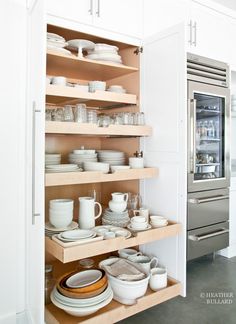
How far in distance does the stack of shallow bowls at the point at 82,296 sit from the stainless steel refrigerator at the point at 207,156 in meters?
1.02

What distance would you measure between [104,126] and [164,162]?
1.62 ft

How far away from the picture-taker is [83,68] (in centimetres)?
216

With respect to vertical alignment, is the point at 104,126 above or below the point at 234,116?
below

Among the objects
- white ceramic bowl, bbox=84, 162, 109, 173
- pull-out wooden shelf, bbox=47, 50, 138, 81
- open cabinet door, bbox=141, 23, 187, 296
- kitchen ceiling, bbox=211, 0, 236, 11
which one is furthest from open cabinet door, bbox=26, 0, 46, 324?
kitchen ceiling, bbox=211, 0, 236, 11

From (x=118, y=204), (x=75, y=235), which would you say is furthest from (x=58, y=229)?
(x=118, y=204)

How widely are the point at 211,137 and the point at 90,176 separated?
1.46 metres

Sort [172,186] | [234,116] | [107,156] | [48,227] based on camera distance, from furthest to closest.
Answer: [234,116] < [107,156] < [172,186] < [48,227]

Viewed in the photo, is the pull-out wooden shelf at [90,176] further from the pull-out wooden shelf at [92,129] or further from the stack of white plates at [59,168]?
the pull-out wooden shelf at [92,129]

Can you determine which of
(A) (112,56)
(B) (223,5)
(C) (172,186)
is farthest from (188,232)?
(B) (223,5)

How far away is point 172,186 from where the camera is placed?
1958 millimetres

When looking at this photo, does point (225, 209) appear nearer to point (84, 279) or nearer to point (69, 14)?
point (84, 279)

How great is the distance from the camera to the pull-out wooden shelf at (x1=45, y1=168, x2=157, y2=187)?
64.9 inches

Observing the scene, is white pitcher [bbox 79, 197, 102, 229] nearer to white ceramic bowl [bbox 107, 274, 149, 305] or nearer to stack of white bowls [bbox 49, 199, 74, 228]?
stack of white bowls [bbox 49, 199, 74, 228]

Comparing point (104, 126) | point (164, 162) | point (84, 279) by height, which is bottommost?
point (84, 279)
